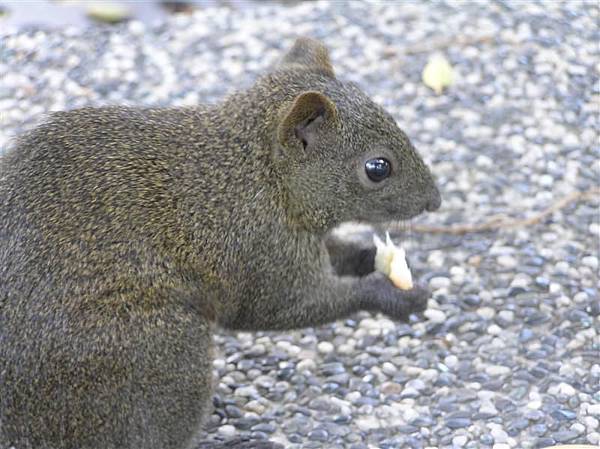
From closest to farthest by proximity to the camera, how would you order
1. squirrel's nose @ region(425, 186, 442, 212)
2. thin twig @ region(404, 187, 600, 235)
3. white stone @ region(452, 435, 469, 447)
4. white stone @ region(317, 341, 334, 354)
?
1. squirrel's nose @ region(425, 186, 442, 212)
2. white stone @ region(452, 435, 469, 447)
3. white stone @ region(317, 341, 334, 354)
4. thin twig @ region(404, 187, 600, 235)

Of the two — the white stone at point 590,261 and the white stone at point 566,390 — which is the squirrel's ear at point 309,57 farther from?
the white stone at point 590,261

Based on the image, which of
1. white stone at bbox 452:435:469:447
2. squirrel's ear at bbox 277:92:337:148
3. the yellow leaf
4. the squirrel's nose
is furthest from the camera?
the yellow leaf

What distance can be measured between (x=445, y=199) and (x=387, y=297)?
171 centimetres

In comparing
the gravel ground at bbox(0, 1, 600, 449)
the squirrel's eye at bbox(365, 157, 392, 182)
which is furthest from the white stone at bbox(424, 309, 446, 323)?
the squirrel's eye at bbox(365, 157, 392, 182)

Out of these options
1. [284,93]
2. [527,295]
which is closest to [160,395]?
[284,93]

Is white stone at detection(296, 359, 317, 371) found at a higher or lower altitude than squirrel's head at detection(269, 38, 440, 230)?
lower

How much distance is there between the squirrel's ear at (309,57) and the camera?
16.1 feet

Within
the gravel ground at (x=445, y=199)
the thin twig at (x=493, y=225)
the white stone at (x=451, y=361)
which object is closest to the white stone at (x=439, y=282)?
the gravel ground at (x=445, y=199)

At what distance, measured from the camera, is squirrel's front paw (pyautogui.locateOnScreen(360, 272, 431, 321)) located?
4.87 metres

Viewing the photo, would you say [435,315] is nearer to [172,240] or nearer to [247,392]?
[247,392]

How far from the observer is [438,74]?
24.2 feet

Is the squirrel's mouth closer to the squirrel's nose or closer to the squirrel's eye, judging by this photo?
the squirrel's nose

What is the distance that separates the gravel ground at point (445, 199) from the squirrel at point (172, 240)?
0.52 meters

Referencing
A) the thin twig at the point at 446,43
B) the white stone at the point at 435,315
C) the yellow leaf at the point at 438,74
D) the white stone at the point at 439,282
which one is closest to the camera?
the white stone at the point at 435,315
